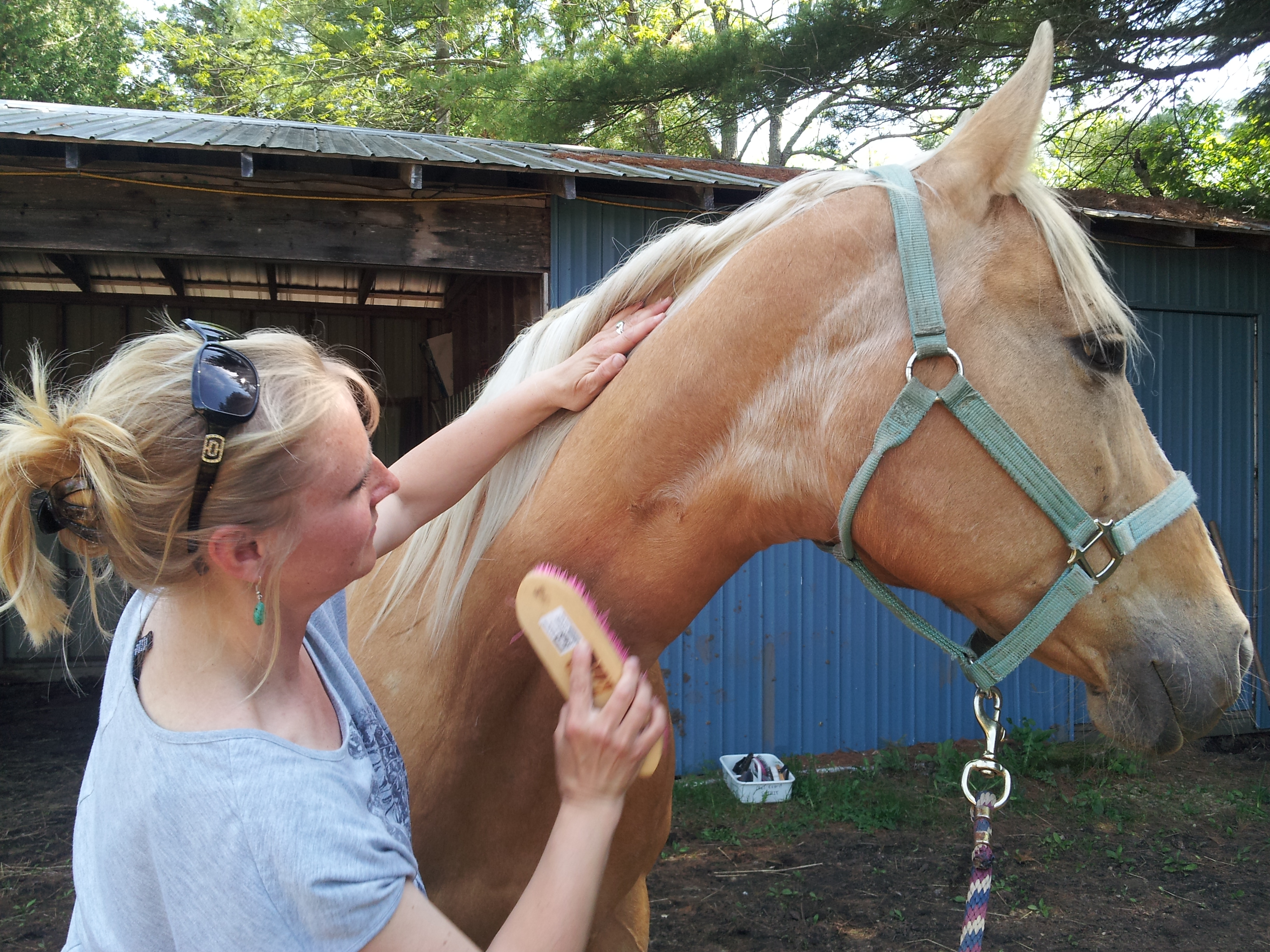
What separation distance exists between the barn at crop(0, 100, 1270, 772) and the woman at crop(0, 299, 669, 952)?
260cm

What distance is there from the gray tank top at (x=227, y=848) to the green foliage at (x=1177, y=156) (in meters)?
7.16

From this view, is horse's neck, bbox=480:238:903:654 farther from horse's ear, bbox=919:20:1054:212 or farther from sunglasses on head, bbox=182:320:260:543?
sunglasses on head, bbox=182:320:260:543

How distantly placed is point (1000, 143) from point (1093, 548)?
638mm

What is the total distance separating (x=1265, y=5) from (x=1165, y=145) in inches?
115

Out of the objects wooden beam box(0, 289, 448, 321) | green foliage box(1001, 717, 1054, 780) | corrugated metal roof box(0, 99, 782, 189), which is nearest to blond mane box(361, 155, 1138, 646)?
corrugated metal roof box(0, 99, 782, 189)

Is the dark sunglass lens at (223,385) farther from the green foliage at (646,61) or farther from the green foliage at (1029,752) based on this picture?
the green foliage at (646,61)

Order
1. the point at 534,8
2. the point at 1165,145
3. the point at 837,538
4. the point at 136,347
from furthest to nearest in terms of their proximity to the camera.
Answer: the point at 534,8, the point at 1165,145, the point at 837,538, the point at 136,347

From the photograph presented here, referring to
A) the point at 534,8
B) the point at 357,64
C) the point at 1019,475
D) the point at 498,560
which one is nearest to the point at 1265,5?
the point at 1019,475

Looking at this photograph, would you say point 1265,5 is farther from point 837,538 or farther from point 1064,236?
point 837,538

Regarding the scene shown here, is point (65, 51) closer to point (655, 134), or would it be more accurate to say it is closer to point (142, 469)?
point (655, 134)

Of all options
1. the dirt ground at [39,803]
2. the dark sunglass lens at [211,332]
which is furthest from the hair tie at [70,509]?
the dirt ground at [39,803]

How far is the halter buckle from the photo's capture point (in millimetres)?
1152

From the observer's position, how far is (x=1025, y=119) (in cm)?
121

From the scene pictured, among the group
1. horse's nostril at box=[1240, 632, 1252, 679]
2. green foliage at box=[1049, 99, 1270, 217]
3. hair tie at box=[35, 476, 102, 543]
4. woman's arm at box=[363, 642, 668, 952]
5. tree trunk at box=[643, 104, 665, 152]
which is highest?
tree trunk at box=[643, 104, 665, 152]
